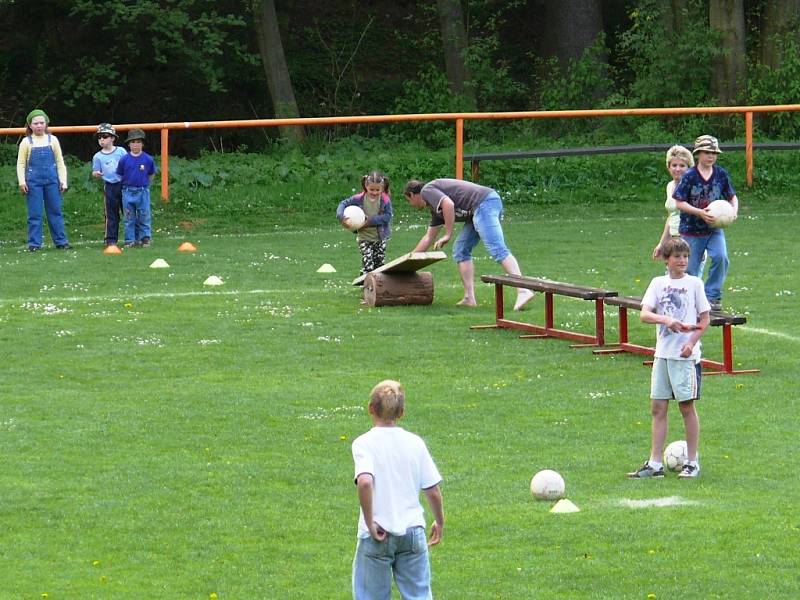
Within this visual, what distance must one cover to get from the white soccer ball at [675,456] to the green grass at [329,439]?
238mm

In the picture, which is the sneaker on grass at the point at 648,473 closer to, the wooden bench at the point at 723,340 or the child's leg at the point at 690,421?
the child's leg at the point at 690,421

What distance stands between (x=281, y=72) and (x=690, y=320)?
2699 cm

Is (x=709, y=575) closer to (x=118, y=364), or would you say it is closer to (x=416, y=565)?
(x=416, y=565)

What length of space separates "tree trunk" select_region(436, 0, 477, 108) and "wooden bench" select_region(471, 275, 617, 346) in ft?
68.4

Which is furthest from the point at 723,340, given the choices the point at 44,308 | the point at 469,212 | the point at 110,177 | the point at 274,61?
the point at 274,61

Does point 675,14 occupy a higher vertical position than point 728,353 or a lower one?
higher

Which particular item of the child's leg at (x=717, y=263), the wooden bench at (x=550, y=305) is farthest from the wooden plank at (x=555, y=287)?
the child's leg at (x=717, y=263)

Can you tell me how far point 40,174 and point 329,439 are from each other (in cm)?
1238

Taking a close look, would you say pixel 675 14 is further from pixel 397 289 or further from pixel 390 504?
pixel 390 504

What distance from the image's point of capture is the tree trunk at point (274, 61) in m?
36.1

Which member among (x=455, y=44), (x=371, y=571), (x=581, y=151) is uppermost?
(x=455, y=44)

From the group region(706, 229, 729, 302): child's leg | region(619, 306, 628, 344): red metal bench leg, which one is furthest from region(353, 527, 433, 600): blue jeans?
region(706, 229, 729, 302): child's leg

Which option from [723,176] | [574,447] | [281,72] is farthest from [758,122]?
[574,447]

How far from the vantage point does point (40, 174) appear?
75.2 feet
